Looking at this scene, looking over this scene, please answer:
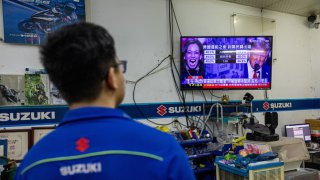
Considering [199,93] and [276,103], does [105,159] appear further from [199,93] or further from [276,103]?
[276,103]

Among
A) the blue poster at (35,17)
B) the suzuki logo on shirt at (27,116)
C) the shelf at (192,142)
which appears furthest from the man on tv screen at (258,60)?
the suzuki logo on shirt at (27,116)

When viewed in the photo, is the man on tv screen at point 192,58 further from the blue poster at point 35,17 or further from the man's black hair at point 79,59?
the man's black hair at point 79,59

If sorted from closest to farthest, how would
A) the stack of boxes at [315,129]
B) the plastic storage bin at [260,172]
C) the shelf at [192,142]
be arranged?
1. the plastic storage bin at [260,172]
2. the shelf at [192,142]
3. the stack of boxes at [315,129]

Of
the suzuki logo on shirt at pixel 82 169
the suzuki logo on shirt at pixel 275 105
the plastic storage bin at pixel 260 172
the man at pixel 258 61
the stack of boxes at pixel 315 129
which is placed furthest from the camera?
the stack of boxes at pixel 315 129

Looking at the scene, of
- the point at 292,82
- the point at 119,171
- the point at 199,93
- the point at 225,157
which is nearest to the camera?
the point at 119,171

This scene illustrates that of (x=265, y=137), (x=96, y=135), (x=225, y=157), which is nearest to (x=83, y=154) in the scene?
(x=96, y=135)

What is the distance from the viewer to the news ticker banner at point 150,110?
2.81m

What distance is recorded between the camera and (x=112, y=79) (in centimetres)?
77

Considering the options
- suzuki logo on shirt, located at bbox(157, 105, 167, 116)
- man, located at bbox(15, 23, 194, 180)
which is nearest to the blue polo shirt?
man, located at bbox(15, 23, 194, 180)

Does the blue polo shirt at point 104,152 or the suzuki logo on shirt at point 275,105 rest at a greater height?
the blue polo shirt at point 104,152

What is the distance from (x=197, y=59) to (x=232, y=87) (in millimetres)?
594

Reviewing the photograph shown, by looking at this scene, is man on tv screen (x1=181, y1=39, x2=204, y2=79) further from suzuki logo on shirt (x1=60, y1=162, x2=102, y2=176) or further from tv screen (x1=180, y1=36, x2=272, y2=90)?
suzuki logo on shirt (x1=60, y1=162, x2=102, y2=176)

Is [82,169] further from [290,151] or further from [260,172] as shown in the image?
[290,151]

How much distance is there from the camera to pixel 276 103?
4438 millimetres
